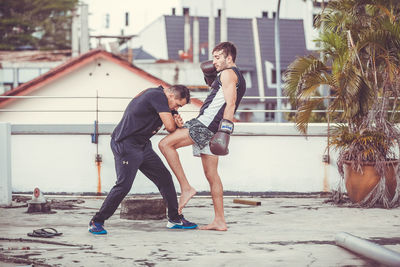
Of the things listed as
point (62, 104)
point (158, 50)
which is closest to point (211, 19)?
point (158, 50)

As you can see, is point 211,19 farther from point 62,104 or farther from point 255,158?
point 255,158

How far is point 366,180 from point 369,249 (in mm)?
3896

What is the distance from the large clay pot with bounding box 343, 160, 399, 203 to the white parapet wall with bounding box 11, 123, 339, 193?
136cm

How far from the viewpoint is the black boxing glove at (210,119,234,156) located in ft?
26.0

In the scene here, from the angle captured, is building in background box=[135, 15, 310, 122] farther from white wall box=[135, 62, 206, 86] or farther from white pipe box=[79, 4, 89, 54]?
white pipe box=[79, 4, 89, 54]

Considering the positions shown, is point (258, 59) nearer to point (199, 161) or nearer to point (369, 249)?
point (199, 161)

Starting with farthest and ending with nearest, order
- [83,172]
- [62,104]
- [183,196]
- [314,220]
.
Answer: [62,104], [83,172], [314,220], [183,196]

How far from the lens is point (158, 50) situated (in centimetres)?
6175

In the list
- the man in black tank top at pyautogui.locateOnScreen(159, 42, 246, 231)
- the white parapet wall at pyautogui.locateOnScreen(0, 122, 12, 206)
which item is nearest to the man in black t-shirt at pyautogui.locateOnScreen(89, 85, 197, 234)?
the man in black tank top at pyautogui.locateOnScreen(159, 42, 246, 231)

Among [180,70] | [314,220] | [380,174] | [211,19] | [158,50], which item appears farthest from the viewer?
[158,50]

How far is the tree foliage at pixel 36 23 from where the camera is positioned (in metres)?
55.9

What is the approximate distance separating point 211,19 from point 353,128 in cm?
4634

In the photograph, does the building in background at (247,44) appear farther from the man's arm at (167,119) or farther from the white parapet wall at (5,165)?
the man's arm at (167,119)

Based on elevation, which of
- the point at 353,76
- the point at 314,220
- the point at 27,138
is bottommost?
the point at 314,220
